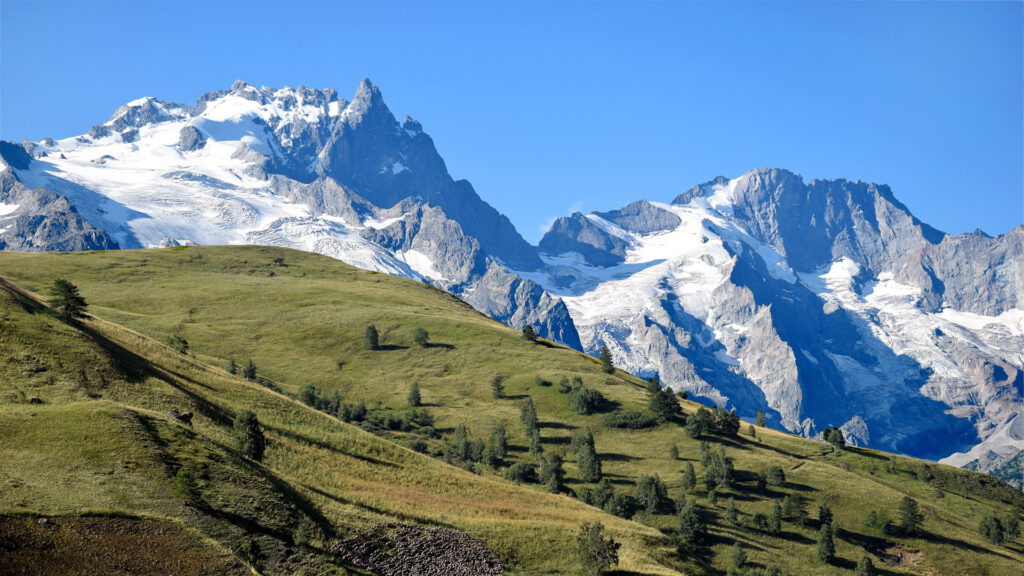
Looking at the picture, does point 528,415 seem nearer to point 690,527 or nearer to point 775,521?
point 690,527

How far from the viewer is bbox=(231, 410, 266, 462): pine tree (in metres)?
56.2

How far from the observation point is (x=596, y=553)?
175 feet

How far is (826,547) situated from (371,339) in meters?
104

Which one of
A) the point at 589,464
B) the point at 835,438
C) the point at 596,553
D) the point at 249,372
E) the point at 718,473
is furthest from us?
the point at 835,438

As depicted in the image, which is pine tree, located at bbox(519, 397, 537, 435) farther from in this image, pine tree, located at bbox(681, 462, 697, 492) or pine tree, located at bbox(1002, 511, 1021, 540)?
pine tree, located at bbox(1002, 511, 1021, 540)

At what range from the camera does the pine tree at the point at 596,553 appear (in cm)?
5297

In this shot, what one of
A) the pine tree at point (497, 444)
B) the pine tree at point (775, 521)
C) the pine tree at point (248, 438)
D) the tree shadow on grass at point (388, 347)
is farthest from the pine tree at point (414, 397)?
the pine tree at point (248, 438)

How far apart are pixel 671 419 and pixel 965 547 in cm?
5139

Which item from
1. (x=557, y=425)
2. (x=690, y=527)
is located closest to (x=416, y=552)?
(x=690, y=527)

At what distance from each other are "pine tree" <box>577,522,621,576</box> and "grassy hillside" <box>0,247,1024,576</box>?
1326 mm

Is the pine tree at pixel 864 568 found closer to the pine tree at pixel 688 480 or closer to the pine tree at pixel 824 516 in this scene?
the pine tree at pixel 824 516

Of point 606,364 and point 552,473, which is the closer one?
point 552,473

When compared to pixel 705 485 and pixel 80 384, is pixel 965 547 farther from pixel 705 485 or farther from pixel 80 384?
pixel 80 384

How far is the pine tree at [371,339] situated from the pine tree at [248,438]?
344 feet
